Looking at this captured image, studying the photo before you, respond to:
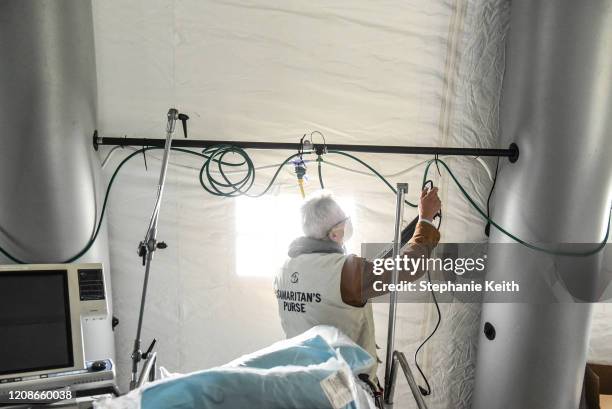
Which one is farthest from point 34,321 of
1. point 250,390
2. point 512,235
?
point 512,235

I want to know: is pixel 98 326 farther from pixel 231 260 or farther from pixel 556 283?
pixel 556 283

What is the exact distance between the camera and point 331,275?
1.28 m

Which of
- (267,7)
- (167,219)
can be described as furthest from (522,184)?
(167,219)

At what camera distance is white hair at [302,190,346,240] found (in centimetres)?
137

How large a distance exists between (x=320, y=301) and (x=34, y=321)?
35.3 inches

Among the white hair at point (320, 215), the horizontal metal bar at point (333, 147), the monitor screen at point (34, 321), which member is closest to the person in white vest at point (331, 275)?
the white hair at point (320, 215)

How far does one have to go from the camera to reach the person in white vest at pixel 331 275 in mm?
1270

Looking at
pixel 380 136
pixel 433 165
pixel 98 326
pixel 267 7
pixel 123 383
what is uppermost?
pixel 267 7

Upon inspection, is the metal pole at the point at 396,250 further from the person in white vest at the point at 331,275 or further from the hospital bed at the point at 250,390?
the hospital bed at the point at 250,390

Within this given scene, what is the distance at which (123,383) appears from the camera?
6.02 feet

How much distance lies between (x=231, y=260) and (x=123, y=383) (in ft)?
2.70

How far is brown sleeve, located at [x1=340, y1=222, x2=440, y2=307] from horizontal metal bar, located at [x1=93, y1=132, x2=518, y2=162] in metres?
0.47

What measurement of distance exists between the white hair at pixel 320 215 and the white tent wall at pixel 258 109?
37cm

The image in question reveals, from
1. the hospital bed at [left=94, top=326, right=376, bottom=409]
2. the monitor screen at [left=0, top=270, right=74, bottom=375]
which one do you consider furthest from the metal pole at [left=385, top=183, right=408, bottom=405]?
the monitor screen at [left=0, top=270, right=74, bottom=375]
